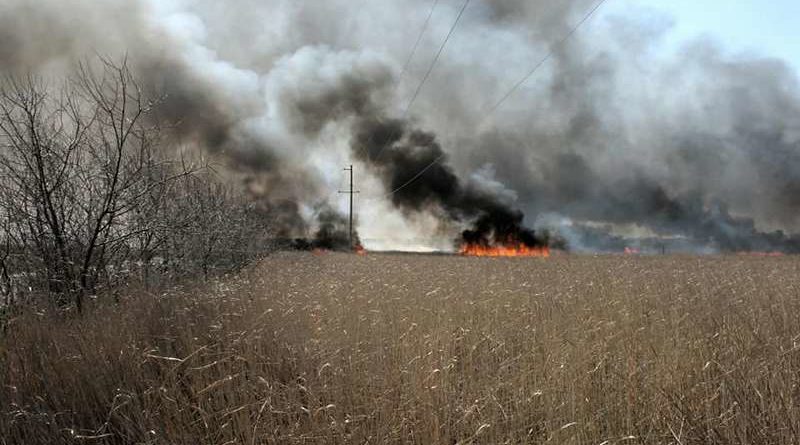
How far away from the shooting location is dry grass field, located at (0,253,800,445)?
11.0ft

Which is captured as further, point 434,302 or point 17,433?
point 434,302

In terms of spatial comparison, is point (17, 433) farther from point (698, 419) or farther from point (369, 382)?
point (698, 419)

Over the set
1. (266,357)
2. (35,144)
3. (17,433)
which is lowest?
(17,433)

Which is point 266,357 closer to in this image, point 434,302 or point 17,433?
point 17,433

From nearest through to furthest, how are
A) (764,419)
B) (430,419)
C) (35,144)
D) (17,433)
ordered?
(764,419) → (430,419) → (17,433) → (35,144)

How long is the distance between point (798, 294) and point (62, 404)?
32.2 feet

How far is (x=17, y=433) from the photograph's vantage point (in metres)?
3.60

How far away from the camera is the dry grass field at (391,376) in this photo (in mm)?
3342

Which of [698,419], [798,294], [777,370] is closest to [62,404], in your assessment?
[698,419]

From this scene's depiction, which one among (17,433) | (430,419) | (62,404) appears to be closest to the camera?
(430,419)

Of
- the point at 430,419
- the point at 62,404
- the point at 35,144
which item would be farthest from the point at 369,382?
the point at 35,144

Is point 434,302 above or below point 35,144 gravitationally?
below

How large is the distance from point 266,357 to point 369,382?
45.3 inches

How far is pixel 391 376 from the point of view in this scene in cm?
419
